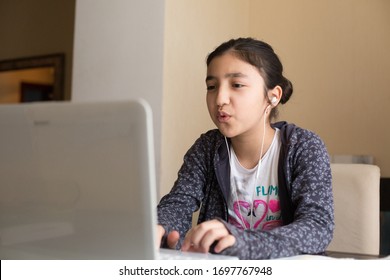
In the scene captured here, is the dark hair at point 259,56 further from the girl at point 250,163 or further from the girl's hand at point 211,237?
the girl's hand at point 211,237

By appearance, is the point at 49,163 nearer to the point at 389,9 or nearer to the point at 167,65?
the point at 167,65

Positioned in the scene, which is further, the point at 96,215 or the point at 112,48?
the point at 112,48

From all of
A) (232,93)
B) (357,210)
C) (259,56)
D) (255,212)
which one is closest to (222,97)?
(232,93)

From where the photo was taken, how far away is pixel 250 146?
1382 mm

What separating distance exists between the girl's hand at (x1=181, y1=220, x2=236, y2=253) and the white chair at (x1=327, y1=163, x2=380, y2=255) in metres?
0.61

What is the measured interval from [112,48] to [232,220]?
1.63 metres

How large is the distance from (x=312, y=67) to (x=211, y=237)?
231 cm

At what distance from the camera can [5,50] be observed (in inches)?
201

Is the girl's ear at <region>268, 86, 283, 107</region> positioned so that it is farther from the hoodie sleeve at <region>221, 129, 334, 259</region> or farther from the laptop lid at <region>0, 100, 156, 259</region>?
the laptop lid at <region>0, 100, 156, 259</region>

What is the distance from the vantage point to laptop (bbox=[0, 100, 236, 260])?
62 centimetres

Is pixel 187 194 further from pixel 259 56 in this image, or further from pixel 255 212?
pixel 259 56

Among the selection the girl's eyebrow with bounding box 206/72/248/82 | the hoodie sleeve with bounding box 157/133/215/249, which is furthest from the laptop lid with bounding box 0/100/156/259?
the girl's eyebrow with bounding box 206/72/248/82
